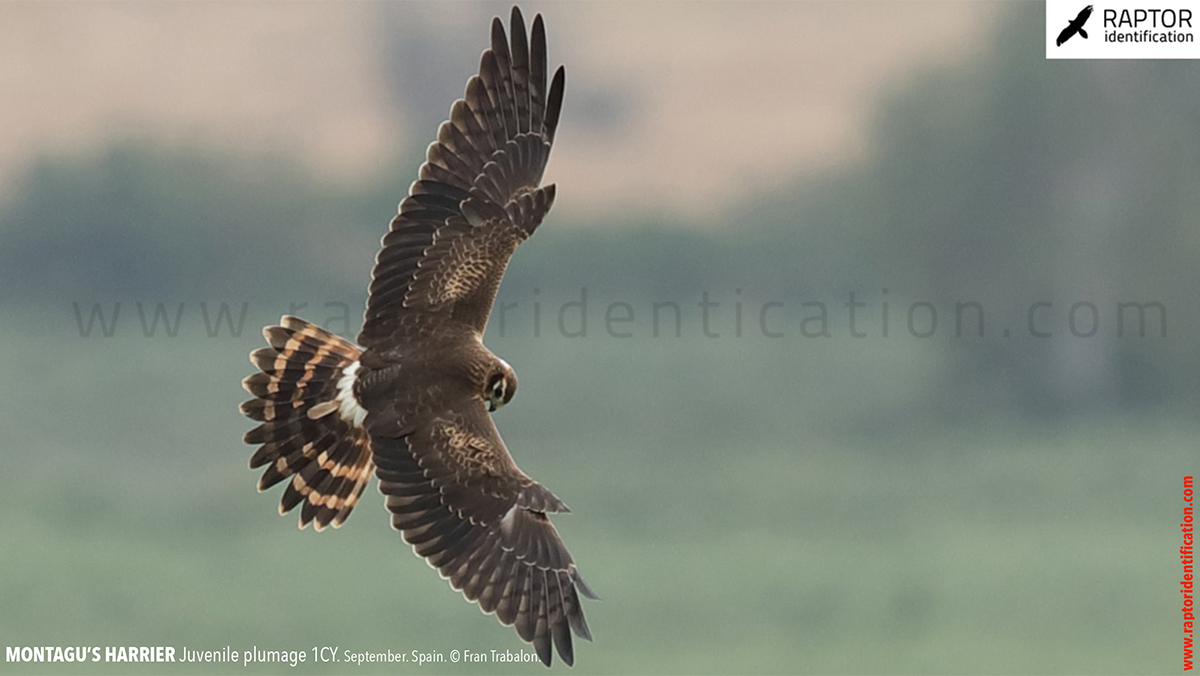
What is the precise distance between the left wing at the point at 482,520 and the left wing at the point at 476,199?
1.39ft

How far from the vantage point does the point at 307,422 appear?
216 inches

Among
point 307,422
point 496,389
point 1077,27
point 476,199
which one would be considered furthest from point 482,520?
point 1077,27

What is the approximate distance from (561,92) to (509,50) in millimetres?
262

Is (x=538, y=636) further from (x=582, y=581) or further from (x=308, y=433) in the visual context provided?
(x=308, y=433)

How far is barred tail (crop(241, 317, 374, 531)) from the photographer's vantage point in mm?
5453

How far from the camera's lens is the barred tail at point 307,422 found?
545cm

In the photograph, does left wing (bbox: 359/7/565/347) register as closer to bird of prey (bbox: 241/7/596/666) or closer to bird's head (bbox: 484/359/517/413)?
bird of prey (bbox: 241/7/596/666)

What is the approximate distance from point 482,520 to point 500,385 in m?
0.53

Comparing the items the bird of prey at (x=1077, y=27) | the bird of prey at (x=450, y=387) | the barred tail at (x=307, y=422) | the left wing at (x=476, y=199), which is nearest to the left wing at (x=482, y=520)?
the bird of prey at (x=450, y=387)

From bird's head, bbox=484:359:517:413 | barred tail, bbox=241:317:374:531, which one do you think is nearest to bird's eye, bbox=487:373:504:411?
bird's head, bbox=484:359:517:413

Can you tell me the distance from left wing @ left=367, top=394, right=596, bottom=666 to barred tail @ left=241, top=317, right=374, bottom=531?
0.28 m

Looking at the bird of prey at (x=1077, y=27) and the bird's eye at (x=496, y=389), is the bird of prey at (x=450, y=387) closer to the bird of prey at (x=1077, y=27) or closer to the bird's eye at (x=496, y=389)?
the bird's eye at (x=496, y=389)

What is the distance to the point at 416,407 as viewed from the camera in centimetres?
524

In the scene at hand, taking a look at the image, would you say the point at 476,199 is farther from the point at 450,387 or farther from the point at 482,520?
the point at 482,520
